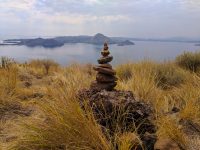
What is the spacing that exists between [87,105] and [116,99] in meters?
0.37

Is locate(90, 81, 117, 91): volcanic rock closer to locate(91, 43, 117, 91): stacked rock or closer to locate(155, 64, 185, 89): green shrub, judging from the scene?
locate(91, 43, 117, 91): stacked rock

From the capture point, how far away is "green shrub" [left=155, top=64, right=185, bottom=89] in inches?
407

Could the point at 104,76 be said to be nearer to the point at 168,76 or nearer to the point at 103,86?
the point at 103,86

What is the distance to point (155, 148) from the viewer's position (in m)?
4.91

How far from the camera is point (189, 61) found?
13.9 meters

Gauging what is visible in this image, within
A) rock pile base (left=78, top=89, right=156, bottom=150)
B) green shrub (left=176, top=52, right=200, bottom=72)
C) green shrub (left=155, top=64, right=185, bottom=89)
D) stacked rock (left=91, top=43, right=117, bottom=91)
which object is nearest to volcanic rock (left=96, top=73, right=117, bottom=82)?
stacked rock (left=91, top=43, right=117, bottom=91)

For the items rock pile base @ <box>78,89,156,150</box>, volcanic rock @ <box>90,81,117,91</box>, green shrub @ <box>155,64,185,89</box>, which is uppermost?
volcanic rock @ <box>90,81,117,91</box>

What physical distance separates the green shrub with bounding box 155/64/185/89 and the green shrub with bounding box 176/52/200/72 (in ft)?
6.59

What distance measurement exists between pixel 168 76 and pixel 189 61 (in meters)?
3.31

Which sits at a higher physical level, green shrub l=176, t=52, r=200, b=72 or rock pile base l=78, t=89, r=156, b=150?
rock pile base l=78, t=89, r=156, b=150

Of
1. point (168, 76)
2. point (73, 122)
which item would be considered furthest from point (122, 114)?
point (168, 76)

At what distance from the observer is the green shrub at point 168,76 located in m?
10.3

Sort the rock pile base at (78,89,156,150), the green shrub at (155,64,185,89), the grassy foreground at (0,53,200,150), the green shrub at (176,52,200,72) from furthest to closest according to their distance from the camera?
the green shrub at (176,52,200,72), the green shrub at (155,64,185,89), the rock pile base at (78,89,156,150), the grassy foreground at (0,53,200,150)

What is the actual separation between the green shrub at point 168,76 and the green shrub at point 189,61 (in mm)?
2008
